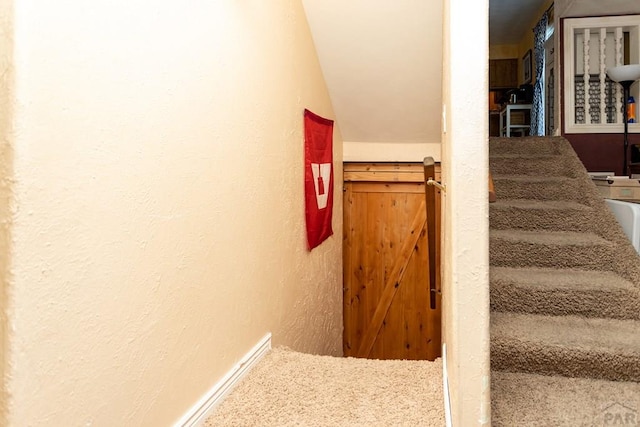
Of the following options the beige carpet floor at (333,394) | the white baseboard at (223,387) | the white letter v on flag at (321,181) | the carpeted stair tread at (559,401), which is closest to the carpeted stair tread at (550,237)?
the carpeted stair tread at (559,401)

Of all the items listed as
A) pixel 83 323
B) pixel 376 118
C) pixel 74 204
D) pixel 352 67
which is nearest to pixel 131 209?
pixel 74 204

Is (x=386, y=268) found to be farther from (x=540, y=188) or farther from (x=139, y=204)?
(x=139, y=204)

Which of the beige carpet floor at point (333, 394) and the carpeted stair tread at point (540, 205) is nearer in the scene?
the beige carpet floor at point (333, 394)

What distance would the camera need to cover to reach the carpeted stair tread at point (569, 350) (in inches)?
79.5

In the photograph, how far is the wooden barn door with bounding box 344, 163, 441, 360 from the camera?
4.35 m

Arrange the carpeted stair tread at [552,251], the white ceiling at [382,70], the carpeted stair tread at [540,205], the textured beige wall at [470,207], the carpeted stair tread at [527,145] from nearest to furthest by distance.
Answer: the textured beige wall at [470,207] → the carpeted stair tread at [552,251] → the white ceiling at [382,70] → the carpeted stair tread at [540,205] → the carpeted stair tread at [527,145]

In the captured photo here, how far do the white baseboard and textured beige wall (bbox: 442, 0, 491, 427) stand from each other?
870 millimetres

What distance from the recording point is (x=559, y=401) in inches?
73.7

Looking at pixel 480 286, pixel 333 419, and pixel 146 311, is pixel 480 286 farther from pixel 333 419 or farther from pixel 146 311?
pixel 146 311

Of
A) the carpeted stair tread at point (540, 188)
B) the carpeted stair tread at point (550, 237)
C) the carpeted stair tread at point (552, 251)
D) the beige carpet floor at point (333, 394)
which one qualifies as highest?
the carpeted stair tread at point (540, 188)

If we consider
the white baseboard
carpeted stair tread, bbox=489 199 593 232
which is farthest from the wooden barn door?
the white baseboard

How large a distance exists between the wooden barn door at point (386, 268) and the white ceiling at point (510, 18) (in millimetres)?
3566

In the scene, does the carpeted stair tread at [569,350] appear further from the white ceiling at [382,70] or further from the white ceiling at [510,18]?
the white ceiling at [510,18]

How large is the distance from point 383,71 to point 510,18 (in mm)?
4520
